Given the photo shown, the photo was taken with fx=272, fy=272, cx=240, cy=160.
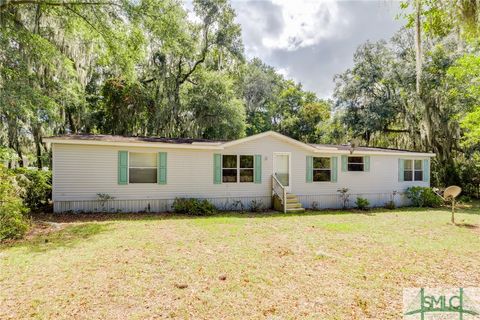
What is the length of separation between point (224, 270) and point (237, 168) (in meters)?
7.61

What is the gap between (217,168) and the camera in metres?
11.8

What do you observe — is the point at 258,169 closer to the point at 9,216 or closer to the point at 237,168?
the point at 237,168

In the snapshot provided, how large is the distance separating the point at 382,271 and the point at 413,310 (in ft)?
4.17

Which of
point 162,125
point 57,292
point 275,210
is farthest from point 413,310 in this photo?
point 162,125

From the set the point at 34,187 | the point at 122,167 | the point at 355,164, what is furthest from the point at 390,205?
the point at 34,187

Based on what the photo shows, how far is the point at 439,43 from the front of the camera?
56.1 ft

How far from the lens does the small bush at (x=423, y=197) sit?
47.2 feet

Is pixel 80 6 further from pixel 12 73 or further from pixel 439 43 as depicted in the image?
pixel 439 43

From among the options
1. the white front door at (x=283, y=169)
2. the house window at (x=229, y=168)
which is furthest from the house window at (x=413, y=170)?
the house window at (x=229, y=168)

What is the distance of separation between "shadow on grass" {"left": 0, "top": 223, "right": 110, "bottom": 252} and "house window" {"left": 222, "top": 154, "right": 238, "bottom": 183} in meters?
5.29

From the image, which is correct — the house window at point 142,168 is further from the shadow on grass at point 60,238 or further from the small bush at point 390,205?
the small bush at point 390,205

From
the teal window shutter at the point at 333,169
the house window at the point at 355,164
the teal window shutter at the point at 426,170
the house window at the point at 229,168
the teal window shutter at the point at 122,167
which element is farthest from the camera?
the teal window shutter at the point at 426,170

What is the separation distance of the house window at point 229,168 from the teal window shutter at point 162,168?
251cm

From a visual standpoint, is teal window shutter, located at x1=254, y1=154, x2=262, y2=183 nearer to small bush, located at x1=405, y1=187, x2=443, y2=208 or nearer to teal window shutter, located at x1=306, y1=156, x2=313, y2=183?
teal window shutter, located at x1=306, y1=156, x2=313, y2=183
